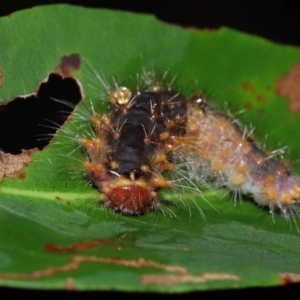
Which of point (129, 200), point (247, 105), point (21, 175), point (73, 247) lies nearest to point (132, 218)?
point (129, 200)

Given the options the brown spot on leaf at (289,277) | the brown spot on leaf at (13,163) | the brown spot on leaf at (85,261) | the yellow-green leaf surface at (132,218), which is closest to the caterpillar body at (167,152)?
the yellow-green leaf surface at (132,218)

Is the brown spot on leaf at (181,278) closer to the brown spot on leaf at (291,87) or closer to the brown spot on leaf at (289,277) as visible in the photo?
the brown spot on leaf at (289,277)

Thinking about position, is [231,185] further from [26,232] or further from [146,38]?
[26,232]

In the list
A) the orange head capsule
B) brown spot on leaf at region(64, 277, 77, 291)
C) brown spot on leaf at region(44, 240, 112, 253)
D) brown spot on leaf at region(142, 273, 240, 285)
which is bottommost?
brown spot on leaf at region(64, 277, 77, 291)

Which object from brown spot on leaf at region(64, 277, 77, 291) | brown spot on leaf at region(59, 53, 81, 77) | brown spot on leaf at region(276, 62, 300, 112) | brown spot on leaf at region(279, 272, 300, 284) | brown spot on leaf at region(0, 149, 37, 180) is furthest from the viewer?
brown spot on leaf at region(276, 62, 300, 112)

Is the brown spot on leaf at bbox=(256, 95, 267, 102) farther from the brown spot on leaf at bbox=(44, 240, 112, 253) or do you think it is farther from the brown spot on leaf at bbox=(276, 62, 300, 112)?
the brown spot on leaf at bbox=(44, 240, 112, 253)

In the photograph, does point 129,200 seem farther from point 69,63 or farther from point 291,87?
point 291,87

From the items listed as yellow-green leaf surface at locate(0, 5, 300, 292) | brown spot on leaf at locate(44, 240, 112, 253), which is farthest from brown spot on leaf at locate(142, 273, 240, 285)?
brown spot on leaf at locate(44, 240, 112, 253)
